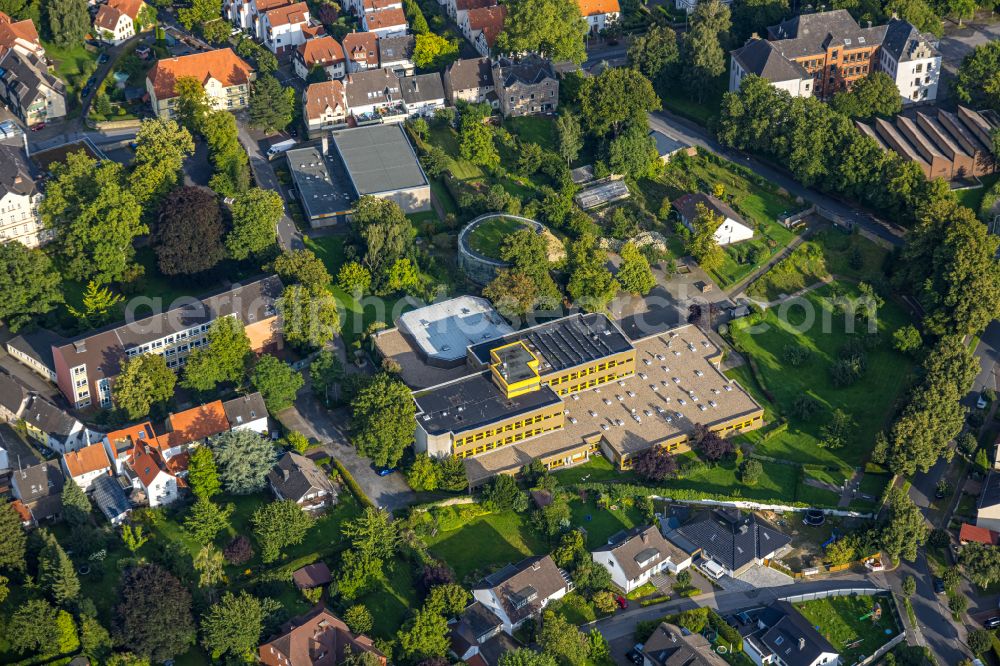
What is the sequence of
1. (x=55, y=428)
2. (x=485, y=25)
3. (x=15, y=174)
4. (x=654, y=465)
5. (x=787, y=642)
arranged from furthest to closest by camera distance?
(x=485, y=25) < (x=15, y=174) < (x=55, y=428) < (x=654, y=465) < (x=787, y=642)

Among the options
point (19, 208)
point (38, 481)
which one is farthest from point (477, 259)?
point (38, 481)

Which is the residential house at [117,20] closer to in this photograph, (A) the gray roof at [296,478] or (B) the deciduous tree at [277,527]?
(A) the gray roof at [296,478]

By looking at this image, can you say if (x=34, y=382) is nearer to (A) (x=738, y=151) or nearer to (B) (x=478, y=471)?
(B) (x=478, y=471)

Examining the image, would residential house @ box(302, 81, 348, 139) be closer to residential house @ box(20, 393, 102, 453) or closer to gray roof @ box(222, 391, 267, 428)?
gray roof @ box(222, 391, 267, 428)

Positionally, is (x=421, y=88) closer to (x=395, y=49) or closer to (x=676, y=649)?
(x=395, y=49)

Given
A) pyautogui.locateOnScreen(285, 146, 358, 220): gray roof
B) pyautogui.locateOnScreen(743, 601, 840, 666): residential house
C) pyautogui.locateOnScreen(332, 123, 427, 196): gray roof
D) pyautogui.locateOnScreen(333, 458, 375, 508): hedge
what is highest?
pyautogui.locateOnScreen(332, 123, 427, 196): gray roof

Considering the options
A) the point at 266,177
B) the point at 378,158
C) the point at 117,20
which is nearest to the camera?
the point at 266,177

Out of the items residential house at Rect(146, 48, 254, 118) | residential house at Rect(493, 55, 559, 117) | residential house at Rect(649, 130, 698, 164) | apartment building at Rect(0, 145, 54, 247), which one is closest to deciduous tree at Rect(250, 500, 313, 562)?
apartment building at Rect(0, 145, 54, 247)
